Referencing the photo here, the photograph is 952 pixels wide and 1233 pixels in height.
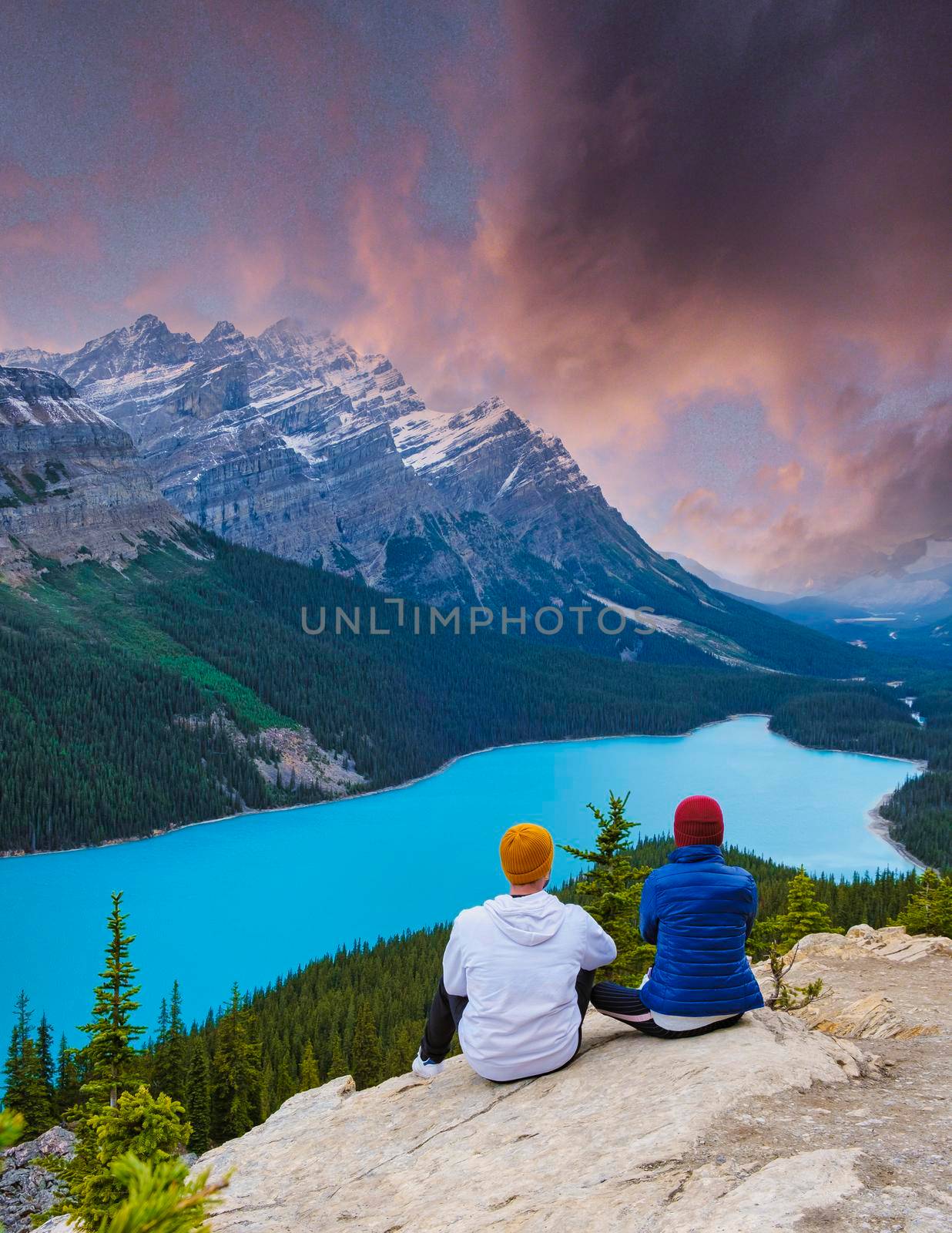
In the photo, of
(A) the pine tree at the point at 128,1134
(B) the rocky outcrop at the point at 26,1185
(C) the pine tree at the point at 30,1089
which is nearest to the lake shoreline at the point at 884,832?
(C) the pine tree at the point at 30,1089

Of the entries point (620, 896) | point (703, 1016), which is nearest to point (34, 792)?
point (620, 896)

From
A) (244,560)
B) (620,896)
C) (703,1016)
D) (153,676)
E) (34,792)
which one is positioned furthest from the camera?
(244,560)

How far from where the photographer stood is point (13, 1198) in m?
22.3

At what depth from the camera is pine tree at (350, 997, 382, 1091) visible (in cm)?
3447

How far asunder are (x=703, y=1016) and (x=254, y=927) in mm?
71457

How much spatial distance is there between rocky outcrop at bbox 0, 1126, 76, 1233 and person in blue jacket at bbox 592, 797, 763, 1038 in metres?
20.5

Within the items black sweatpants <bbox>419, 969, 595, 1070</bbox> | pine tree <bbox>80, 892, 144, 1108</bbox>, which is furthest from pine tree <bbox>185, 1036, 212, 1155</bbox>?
black sweatpants <bbox>419, 969, 595, 1070</bbox>

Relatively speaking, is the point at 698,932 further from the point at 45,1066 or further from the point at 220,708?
the point at 220,708

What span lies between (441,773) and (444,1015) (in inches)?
5718

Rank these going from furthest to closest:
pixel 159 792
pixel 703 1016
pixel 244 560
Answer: pixel 244 560, pixel 159 792, pixel 703 1016

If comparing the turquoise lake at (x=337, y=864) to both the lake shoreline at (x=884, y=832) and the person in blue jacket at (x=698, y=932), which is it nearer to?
the lake shoreline at (x=884, y=832)

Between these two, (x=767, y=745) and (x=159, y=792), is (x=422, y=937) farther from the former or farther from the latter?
(x=767, y=745)

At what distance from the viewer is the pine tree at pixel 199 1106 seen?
30844 mm

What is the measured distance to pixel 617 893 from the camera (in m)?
18.0
